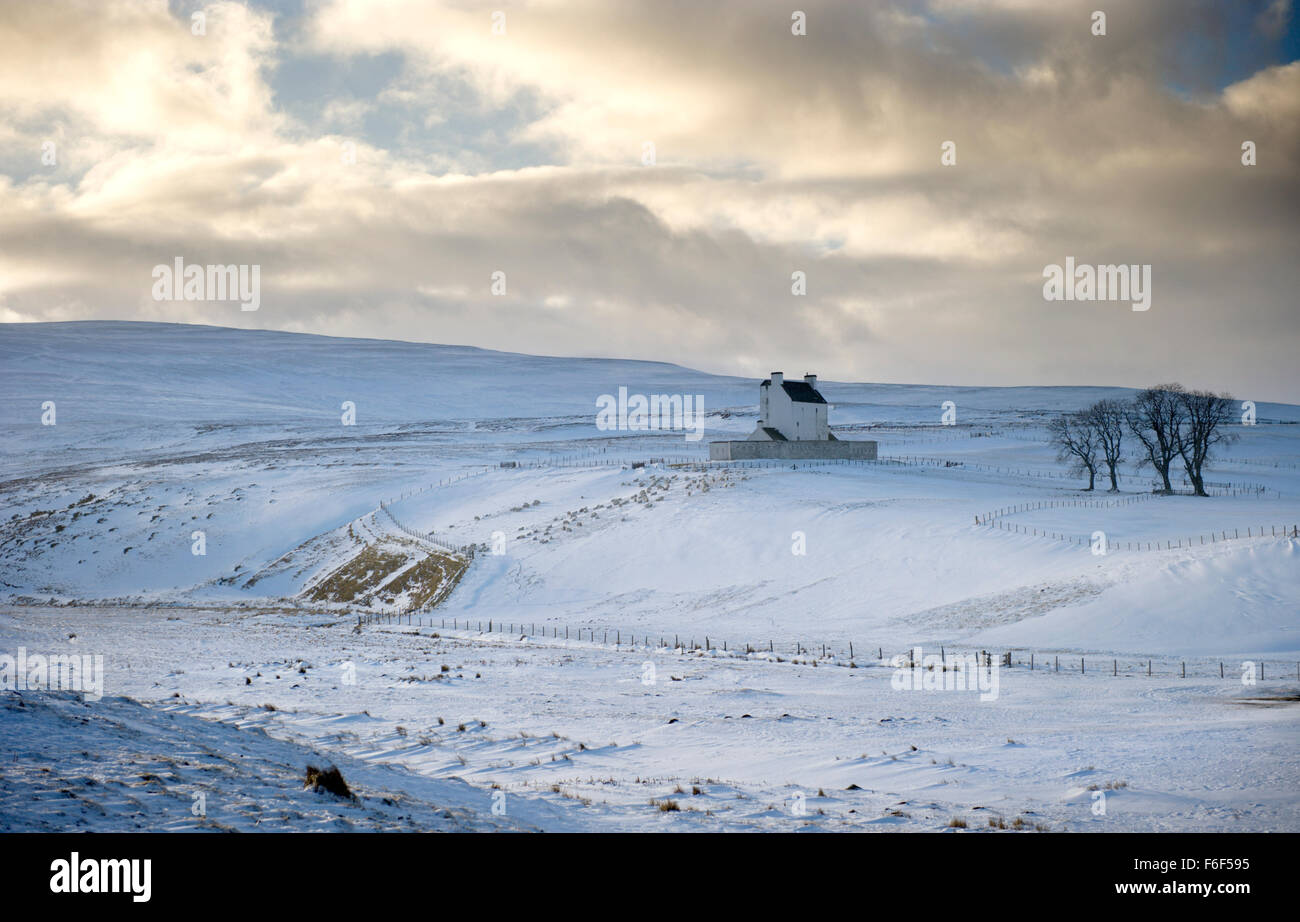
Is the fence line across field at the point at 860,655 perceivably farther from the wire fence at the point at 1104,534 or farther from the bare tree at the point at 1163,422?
the bare tree at the point at 1163,422

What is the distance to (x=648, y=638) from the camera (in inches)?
1757

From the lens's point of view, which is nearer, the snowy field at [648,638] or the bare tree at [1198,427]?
the snowy field at [648,638]

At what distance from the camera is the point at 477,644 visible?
149 feet

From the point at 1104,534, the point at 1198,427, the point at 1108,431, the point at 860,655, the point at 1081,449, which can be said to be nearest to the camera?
the point at 860,655

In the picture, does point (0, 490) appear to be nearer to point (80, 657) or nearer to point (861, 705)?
point (80, 657)

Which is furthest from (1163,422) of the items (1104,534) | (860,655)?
(860,655)

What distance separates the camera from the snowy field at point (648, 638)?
16656mm

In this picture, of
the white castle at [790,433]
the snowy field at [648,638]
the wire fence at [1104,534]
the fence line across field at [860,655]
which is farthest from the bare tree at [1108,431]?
the fence line across field at [860,655]

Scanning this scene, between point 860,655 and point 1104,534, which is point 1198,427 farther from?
point 860,655

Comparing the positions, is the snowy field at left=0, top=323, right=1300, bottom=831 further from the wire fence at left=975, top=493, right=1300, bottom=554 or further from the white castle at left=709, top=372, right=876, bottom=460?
the white castle at left=709, top=372, right=876, bottom=460

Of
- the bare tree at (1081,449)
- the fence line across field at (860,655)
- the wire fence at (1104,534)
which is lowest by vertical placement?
the fence line across field at (860,655)

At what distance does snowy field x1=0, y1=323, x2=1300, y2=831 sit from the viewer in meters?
16.7
